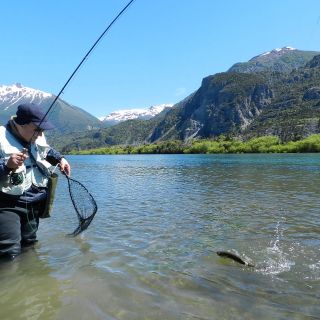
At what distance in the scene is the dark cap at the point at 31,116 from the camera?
25.3 ft

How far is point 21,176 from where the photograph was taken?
25.2 ft

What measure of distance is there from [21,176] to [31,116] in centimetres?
114

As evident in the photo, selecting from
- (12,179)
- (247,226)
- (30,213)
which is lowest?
(247,226)

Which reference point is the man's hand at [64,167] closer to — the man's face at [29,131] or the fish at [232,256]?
the man's face at [29,131]

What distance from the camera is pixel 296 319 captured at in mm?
6500

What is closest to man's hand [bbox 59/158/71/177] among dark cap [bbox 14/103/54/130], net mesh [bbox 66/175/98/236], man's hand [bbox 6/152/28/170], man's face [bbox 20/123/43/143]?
man's face [bbox 20/123/43/143]

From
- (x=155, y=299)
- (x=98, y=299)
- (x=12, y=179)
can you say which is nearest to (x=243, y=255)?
(x=155, y=299)

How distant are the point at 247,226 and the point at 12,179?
9143 mm

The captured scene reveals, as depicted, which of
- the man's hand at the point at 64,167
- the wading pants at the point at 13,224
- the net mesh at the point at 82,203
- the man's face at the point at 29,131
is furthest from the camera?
the net mesh at the point at 82,203

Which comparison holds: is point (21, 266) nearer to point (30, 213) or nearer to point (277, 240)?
point (30, 213)

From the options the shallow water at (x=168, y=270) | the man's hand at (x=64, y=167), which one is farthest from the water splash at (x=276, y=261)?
the man's hand at (x=64, y=167)

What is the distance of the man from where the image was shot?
757 cm

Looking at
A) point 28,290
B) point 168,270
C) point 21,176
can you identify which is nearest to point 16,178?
point 21,176

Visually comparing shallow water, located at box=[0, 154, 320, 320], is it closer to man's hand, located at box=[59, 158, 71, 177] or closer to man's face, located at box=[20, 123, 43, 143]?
→ man's hand, located at box=[59, 158, 71, 177]
